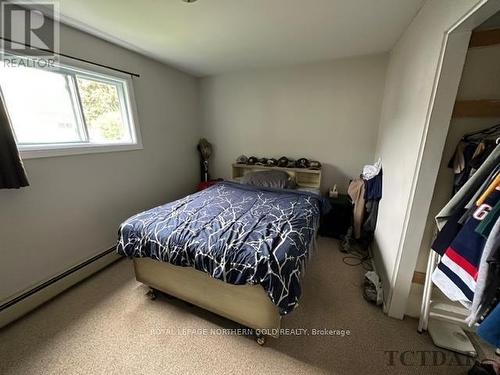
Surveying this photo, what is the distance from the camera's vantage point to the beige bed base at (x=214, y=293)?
4.32ft

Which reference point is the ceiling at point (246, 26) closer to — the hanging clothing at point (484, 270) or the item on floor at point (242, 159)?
the item on floor at point (242, 159)

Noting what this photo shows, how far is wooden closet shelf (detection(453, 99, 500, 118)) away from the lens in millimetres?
1134

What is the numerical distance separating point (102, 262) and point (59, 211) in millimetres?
710

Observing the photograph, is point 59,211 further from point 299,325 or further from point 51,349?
point 299,325

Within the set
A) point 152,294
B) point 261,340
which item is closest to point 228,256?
point 261,340

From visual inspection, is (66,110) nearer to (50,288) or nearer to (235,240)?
(50,288)

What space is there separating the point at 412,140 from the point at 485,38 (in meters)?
0.60

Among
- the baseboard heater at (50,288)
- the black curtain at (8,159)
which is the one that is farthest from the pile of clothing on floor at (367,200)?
the black curtain at (8,159)

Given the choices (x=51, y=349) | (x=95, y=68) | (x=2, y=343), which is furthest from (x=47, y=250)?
(x=95, y=68)

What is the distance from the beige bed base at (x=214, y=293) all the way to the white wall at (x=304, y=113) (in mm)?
2271

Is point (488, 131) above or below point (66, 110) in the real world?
below

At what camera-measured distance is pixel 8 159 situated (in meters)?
1.44

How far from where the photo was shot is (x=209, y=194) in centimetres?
247

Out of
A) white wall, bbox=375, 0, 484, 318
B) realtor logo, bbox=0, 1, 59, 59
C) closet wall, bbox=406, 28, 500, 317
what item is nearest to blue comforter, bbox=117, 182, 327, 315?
white wall, bbox=375, 0, 484, 318
